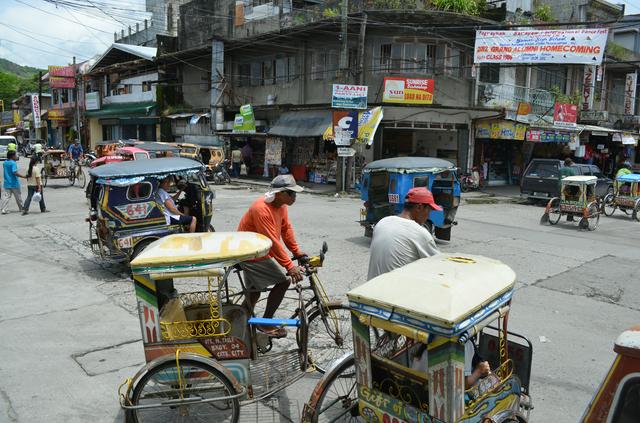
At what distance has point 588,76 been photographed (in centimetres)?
2647

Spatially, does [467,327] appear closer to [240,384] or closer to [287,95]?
[240,384]

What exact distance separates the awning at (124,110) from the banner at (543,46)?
21.4m

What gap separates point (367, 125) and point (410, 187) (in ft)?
32.1

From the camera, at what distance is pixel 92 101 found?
40219 mm

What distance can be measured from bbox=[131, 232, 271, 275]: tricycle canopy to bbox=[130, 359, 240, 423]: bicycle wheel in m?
0.66

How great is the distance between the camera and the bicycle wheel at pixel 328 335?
464 cm

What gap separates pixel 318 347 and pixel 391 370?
1.71 meters

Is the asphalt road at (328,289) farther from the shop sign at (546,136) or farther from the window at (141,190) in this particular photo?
the shop sign at (546,136)

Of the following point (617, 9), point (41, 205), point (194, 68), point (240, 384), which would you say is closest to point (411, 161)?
point (240, 384)

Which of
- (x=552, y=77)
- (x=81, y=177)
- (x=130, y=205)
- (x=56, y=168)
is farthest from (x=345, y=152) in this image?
(x=552, y=77)

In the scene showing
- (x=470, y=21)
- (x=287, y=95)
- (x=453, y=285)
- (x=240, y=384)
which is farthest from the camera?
(x=287, y=95)

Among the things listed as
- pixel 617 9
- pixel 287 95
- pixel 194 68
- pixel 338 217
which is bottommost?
pixel 338 217

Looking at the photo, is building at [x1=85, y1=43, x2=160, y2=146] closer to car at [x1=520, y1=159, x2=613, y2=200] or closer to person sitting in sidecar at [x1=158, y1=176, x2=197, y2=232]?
car at [x1=520, y1=159, x2=613, y2=200]

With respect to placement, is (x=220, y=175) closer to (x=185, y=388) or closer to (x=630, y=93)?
(x=185, y=388)
